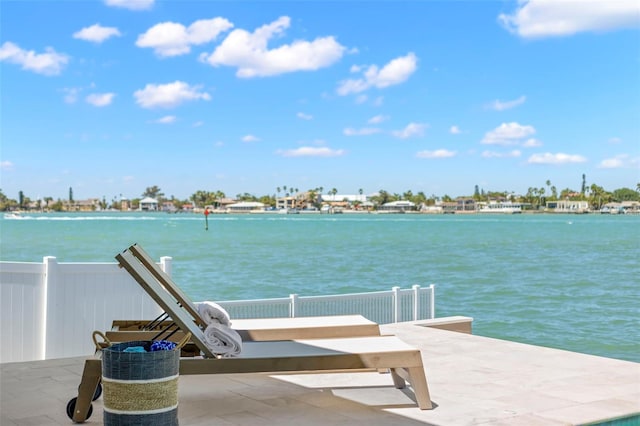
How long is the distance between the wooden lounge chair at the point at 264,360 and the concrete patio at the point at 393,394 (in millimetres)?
324

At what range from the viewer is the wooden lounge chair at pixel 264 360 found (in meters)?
5.74

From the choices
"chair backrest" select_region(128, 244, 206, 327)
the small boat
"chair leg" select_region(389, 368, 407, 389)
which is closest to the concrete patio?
"chair leg" select_region(389, 368, 407, 389)

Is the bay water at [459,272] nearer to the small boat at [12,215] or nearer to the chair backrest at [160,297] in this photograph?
the chair backrest at [160,297]

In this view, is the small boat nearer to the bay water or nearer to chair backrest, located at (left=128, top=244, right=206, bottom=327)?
the bay water

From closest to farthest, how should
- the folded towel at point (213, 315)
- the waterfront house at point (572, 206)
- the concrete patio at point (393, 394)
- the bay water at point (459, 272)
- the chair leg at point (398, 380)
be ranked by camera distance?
the concrete patio at point (393, 394)
the folded towel at point (213, 315)
the chair leg at point (398, 380)
the bay water at point (459, 272)
the waterfront house at point (572, 206)

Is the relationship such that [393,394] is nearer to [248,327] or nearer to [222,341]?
[248,327]

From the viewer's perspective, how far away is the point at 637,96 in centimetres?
9706

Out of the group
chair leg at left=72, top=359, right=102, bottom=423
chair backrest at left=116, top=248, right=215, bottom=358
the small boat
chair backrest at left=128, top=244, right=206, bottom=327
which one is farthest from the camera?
the small boat

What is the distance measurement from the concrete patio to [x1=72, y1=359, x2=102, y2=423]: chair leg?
0.25 metres

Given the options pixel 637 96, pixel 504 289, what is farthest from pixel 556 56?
pixel 504 289

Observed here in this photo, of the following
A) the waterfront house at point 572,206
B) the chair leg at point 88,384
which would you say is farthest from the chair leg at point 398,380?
the waterfront house at point 572,206

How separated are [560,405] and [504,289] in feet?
119

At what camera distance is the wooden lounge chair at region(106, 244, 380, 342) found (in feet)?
21.7

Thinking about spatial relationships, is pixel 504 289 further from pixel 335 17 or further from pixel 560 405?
pixel 335 17
